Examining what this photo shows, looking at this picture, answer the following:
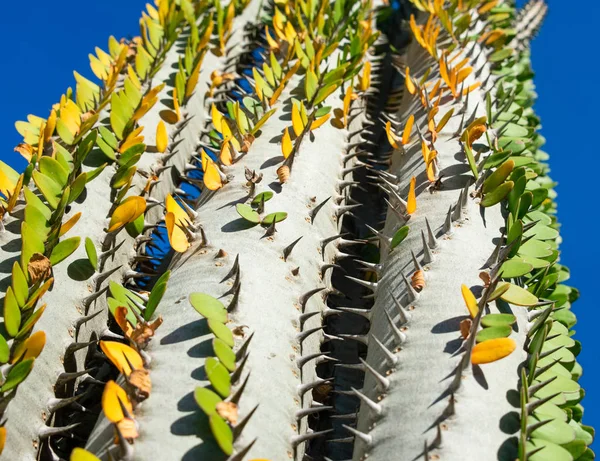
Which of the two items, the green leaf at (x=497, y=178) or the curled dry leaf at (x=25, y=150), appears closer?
the green leaf at (x=497, y=178)

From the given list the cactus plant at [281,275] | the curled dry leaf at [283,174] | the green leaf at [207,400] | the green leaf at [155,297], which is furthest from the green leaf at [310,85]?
the green leaf at [207,400]

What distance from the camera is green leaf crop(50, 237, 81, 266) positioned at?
1.31 metres

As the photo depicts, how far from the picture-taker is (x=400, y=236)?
146 cm

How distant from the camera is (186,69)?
2.02 m

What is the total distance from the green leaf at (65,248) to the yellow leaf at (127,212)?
14 centimetres

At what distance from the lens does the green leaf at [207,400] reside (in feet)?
3.33

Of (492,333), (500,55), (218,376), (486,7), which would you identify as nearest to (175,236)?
(218,376)

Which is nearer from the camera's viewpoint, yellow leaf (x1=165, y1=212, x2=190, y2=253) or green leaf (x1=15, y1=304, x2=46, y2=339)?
green leaf (x1=15, y1=304, x2=46, y2=339)

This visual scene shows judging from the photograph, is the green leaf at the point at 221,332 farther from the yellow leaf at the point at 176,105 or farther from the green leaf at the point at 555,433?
the yellow leaf at the point at 176,105

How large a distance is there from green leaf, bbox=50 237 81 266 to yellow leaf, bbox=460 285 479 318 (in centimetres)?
68

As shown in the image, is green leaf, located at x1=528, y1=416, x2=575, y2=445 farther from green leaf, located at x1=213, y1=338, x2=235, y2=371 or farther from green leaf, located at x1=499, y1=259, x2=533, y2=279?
green leaf, located at x1=213, y1=338, x2=235, y2=371

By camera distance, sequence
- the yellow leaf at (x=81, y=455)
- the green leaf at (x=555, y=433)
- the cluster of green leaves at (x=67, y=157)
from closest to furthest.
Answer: the yellow leaf at (x=81, y=455)
the green leaf at (x=555, y=433)
the cluster of green leaves at (x=67, y=157)

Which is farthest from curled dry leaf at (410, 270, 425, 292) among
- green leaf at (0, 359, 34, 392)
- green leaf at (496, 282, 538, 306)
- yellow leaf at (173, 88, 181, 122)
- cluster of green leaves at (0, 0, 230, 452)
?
yellow leaf at (173, 88, 181, 122)

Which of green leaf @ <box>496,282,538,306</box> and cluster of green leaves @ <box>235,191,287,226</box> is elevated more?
cluster of green leaves @ <box>235,191,287,226</box>
